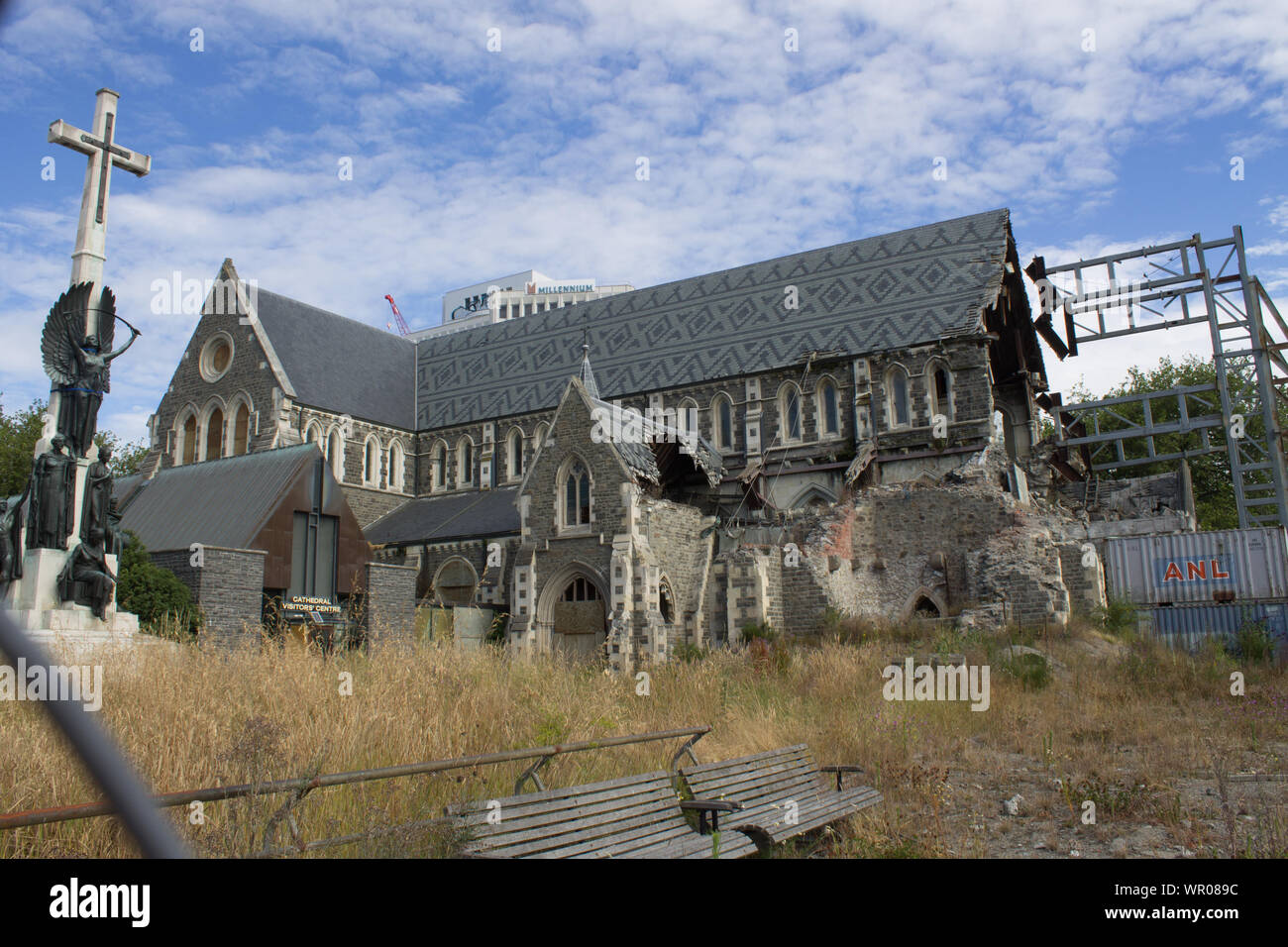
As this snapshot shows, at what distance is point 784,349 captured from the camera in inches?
1232

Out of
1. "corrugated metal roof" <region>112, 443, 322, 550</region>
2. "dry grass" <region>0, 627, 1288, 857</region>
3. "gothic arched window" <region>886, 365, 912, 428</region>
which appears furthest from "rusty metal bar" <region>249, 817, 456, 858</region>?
"gothic arched window" <region>886, 365, 912, 428</region>

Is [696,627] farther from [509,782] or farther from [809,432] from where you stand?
[509,782]

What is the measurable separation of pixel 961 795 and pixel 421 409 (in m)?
31.2

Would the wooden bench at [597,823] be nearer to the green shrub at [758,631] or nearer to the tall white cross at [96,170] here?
the tall white cross at [96,170]

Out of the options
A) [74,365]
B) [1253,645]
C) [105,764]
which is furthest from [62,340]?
[1253,645]

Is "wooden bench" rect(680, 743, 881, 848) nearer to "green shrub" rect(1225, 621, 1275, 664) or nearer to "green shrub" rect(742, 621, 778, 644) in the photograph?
"green shrub" rect(1225, 621, 1275, 664)

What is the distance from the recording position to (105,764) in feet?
3.41

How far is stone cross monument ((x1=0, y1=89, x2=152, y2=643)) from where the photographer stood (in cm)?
1245

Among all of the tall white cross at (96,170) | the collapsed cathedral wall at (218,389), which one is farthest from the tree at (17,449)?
the tall white cross at (96,170)

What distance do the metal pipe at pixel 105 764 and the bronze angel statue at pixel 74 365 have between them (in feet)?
44.9

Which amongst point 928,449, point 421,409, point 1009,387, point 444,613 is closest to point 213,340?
point 421,409

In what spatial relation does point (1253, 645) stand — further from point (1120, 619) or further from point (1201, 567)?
point (1201, 567)

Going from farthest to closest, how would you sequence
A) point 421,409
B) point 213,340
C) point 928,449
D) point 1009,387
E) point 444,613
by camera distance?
point 421,409 → point 213,340 → point 1009,387 → point 928,449 → point 444,613

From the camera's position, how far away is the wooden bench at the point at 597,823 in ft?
19.5
